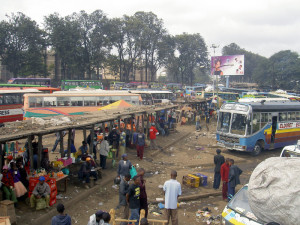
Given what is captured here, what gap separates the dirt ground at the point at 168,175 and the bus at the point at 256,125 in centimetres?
80

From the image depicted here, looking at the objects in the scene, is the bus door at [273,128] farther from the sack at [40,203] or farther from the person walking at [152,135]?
the sack at [40,203]

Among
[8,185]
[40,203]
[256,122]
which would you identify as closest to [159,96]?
[256,122]

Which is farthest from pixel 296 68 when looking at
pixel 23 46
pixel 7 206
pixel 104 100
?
pixel 7 206

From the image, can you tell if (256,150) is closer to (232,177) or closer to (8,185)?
(232,177)

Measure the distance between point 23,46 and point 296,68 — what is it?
54.1 metres

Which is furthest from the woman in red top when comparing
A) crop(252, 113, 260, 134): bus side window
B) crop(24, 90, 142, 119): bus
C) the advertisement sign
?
the advertisement sign

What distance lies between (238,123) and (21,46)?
137ft

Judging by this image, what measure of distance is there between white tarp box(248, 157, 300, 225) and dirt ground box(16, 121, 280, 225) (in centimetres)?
Answer: 429

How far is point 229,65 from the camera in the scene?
4666 cm

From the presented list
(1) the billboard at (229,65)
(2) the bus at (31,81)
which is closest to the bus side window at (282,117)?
(1) the billboard at (229,65)

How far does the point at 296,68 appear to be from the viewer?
55.6 metres

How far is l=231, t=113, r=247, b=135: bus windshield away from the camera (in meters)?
13.8

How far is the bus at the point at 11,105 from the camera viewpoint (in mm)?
19688

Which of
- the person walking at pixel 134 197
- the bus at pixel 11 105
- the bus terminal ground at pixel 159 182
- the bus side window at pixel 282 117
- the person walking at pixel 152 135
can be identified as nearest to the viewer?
the person walking at pixel 134 197
